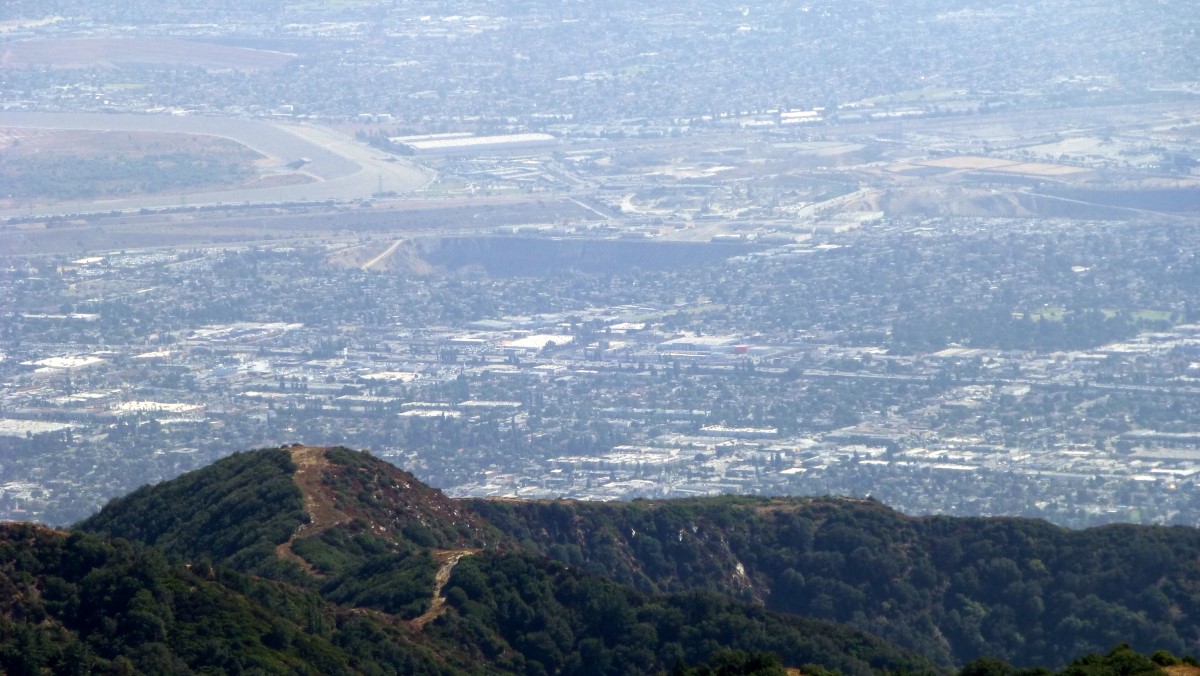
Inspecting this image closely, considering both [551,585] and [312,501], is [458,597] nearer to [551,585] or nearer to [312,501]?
[551,585]

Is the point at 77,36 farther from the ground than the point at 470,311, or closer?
farther from the ground

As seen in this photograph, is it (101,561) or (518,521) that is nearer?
(101,561)

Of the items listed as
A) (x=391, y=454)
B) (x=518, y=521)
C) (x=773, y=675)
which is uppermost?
(x=773, y=675)

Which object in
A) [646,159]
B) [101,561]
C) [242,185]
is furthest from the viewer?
[646,159]

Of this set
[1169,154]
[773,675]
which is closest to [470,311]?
[1169,154]

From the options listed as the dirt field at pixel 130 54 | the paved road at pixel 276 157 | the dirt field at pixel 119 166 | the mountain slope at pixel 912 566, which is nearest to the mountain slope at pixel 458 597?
the mountain slope at pixel 912 566

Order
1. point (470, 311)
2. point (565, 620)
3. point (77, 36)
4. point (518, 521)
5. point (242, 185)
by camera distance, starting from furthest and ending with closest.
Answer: point (77, 36) → point (242, 185) → point (470, 311) → point (518, 521) → point (565, 620)

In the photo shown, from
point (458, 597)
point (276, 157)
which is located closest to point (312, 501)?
point (458, 597)

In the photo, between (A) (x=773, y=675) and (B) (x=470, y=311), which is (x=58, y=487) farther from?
(A) (x=773, y=675)
